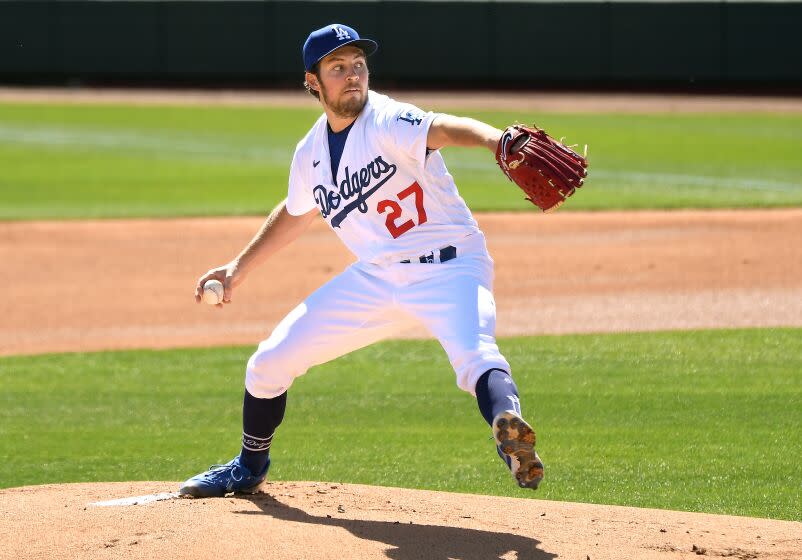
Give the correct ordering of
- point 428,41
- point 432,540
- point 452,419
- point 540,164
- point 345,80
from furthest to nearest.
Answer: point 428,41, point 452,419, point 345,80, point 432,540, point 540,164

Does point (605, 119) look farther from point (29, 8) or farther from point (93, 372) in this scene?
point (93, 372)

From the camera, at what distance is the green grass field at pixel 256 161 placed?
1631cm

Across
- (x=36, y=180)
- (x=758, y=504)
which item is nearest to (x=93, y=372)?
(x=758, y=504)

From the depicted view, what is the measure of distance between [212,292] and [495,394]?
1.49 meters

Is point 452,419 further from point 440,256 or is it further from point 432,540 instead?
point 432,540

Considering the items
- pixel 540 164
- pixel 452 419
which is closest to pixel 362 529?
pixel 540 164

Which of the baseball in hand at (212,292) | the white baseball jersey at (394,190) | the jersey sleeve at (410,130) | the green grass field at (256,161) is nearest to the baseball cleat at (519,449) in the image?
the white baseball jersey at (394,190)

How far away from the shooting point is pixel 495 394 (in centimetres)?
435

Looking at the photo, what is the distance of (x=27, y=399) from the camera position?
770 cm

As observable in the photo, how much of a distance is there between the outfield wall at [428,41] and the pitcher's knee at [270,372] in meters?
28.4

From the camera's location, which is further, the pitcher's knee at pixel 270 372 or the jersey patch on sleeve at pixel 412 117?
the pitcher's knee at pixel 270 372

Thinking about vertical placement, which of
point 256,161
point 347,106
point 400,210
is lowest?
point 400,210

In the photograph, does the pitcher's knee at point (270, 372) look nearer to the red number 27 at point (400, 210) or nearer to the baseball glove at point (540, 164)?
the red number 27 at point (400, 210)

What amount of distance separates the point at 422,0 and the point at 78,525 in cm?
3008
